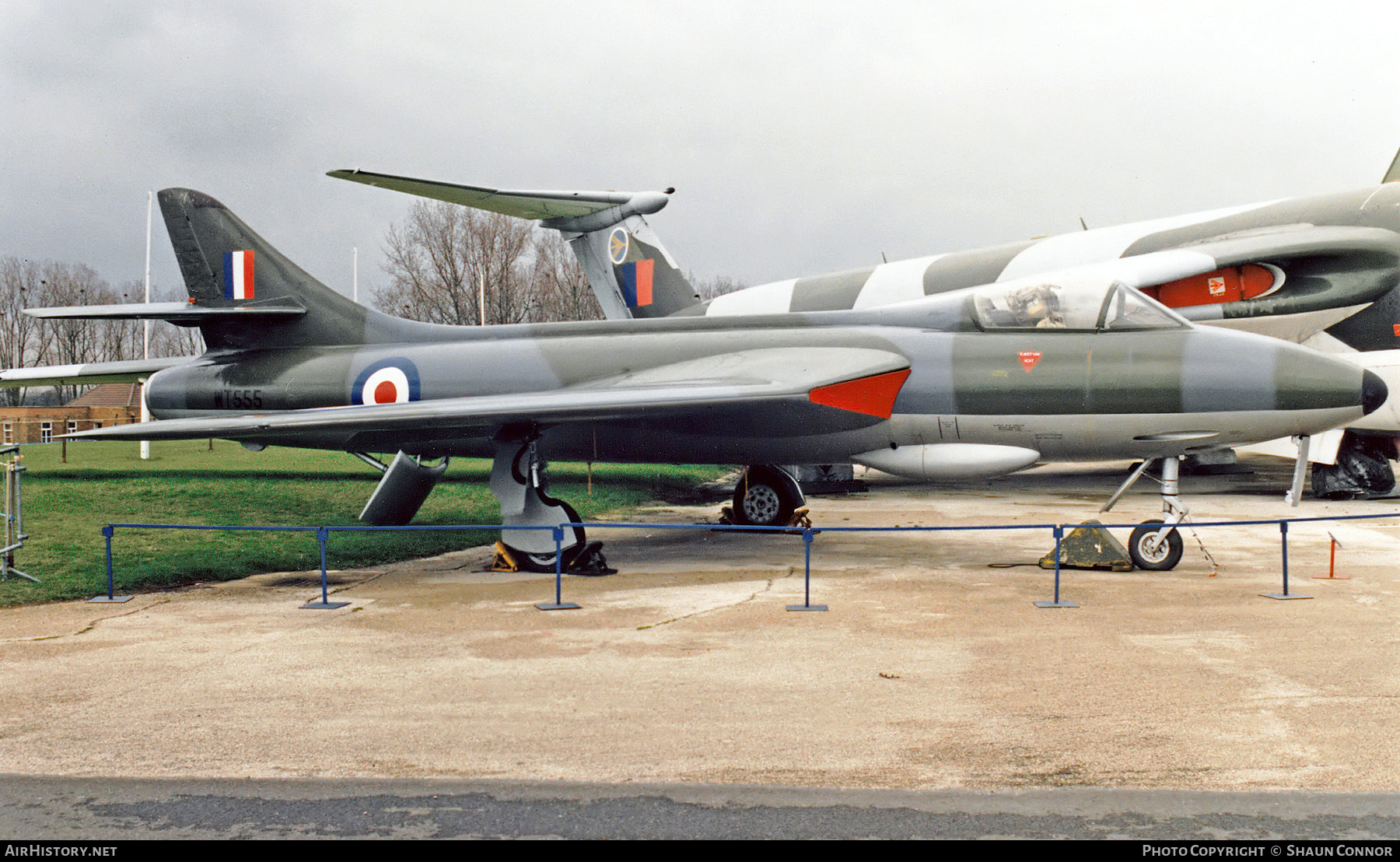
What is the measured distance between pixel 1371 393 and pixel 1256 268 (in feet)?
24.5

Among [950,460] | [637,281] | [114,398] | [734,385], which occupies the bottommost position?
[950,460]

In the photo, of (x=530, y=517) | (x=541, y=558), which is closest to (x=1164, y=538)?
(x=541, y=558)

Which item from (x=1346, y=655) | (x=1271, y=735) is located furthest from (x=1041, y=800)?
(x=1346, y=655)

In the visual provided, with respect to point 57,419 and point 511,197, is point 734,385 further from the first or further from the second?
→ point 57,419

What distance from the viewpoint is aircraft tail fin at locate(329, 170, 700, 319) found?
20297 millimetres

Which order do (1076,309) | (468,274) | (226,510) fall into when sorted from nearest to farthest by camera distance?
(1076,309)
(226,510)
(468,274)

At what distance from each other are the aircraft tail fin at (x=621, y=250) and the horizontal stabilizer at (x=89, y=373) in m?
7.35

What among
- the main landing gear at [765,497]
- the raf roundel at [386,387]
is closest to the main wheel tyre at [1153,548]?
the main landing gear at [765,497]

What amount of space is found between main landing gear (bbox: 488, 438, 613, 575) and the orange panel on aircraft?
10.7 metres

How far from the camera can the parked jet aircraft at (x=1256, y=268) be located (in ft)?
50.1

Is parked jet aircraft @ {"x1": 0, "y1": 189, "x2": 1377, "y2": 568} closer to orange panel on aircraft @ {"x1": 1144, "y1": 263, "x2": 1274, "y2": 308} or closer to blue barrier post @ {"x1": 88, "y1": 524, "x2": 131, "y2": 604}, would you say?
blue barrier post @ {"x1": 88, "y1": 524, "x2": 131, "y2": 604}

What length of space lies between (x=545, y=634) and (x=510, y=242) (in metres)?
44.0

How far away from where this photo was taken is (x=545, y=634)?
23.1 ft

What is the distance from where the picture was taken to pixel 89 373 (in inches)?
708
